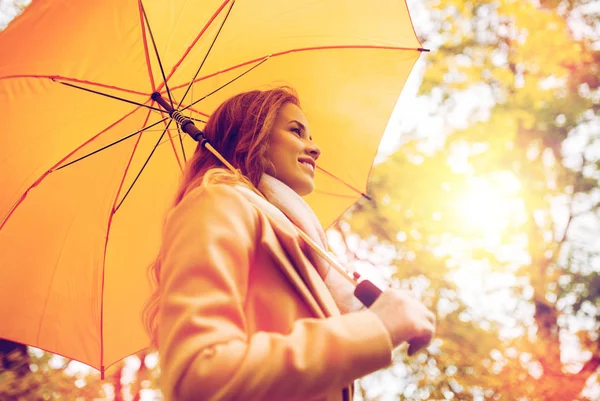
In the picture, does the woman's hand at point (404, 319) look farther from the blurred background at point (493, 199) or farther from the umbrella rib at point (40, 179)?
the blurred background at point (493, 199)

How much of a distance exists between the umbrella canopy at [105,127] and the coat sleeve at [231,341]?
1.19 metres

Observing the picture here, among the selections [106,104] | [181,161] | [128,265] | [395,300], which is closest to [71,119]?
[106,104]

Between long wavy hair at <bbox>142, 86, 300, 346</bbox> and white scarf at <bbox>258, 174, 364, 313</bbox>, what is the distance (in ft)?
0.28

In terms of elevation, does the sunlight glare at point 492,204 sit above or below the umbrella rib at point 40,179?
below

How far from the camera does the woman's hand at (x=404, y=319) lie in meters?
1.10

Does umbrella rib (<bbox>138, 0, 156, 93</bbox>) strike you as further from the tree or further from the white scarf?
the tree

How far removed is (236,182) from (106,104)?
38.9 inches

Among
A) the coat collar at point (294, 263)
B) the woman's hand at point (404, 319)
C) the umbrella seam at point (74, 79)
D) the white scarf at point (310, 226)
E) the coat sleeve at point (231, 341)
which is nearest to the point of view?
the coat sleeve at point (231, 341)

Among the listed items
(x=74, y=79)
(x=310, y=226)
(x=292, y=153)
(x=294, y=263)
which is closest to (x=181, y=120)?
(x=74, y=79)

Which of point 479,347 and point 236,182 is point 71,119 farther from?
point 479,347

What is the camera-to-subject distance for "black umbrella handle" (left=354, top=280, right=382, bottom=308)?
4.31 feet

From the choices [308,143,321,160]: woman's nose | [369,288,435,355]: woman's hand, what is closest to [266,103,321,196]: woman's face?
[308,143,321,160]: woman's nose

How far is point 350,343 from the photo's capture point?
3.31 ft

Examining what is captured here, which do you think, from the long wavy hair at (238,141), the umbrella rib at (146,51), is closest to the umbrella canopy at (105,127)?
the umbrella rib at (146,51)
